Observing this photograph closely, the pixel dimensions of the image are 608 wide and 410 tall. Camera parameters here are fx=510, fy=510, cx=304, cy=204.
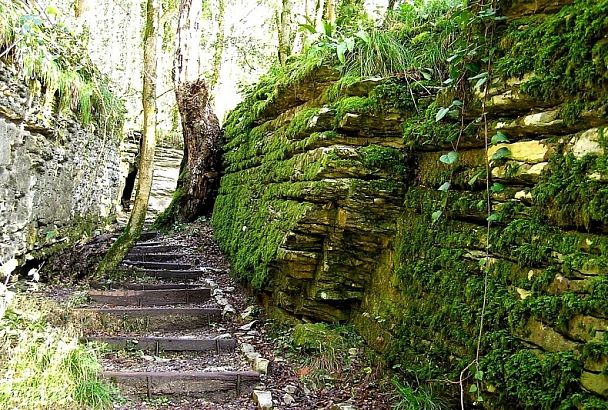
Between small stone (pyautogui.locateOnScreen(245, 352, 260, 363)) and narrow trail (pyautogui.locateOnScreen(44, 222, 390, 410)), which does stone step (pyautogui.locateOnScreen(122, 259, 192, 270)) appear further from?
small stone (pyautogui.locateOnScreen(245, 352, 260, 363))

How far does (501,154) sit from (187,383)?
3284mm

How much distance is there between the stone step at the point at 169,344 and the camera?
5.33 meters

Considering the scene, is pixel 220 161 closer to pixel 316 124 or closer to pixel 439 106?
pixel 316 124

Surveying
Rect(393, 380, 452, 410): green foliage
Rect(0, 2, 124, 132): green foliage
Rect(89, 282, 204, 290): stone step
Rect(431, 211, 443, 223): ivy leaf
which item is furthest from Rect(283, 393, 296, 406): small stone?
Rect(0, 2, 124, 132): green foliage

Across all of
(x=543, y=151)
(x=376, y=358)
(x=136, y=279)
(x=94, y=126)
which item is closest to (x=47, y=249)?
(x=136, y=279)

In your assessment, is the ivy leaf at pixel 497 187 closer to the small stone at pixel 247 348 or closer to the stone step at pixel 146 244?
the small stone at pixel 247 348

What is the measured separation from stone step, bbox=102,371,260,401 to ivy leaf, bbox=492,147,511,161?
2.89 metres

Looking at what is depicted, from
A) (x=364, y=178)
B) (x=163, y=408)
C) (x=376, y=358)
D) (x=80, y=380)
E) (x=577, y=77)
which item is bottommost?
(x=163, y=408)

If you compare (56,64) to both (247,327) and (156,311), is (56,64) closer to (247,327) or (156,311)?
(156,311)

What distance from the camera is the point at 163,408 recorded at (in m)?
4.26

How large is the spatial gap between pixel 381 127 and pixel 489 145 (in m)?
1.32

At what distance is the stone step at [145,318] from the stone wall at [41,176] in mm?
1167

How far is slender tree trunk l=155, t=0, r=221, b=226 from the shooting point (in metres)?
10.1

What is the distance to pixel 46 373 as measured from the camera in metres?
3.74
